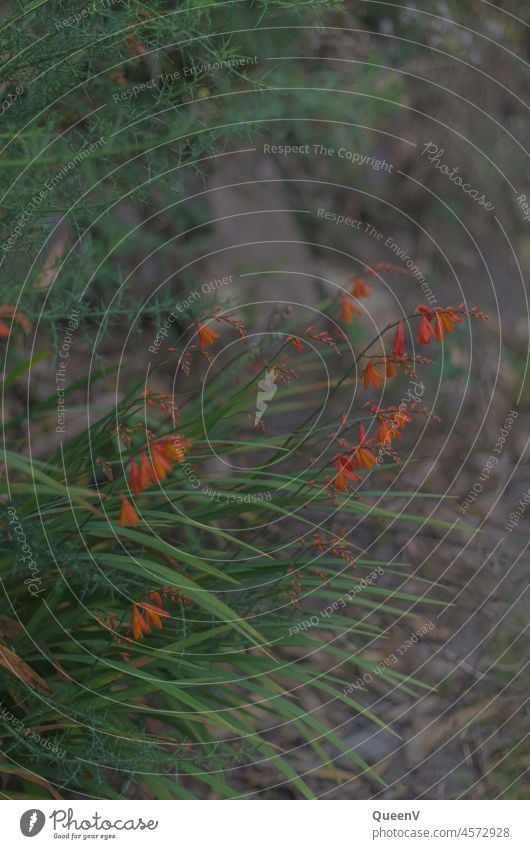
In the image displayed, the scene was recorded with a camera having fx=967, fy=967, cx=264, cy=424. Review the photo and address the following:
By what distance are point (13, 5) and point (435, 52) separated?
122cm

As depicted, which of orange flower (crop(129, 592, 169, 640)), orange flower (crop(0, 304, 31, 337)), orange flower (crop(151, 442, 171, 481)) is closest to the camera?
orange flower (crop(151, 442, 171, 481))

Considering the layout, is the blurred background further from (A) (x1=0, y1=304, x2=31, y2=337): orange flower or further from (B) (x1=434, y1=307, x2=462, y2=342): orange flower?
(B) (x1=434, y1=307, x2=462, y2=342): orange flower

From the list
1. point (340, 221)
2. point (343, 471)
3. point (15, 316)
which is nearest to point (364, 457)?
point (343, 471)

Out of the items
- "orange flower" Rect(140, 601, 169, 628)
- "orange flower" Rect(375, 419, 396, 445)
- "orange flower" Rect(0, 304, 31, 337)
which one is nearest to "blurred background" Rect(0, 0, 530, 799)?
"orange flower" Rect(0, 304, 31, 337)

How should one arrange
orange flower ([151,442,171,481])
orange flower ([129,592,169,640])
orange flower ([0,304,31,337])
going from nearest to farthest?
orange flower ([151,442,171,481])
orange flower ([129,592,169,640])
orange flower ([0,304,31,337])

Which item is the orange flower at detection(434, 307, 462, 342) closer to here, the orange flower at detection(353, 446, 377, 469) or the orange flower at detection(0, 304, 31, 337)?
the orange flower at detection(353, 446, 377, 469)

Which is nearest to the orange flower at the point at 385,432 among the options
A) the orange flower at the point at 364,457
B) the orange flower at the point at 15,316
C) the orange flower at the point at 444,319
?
the orange flower at the point at 364,457

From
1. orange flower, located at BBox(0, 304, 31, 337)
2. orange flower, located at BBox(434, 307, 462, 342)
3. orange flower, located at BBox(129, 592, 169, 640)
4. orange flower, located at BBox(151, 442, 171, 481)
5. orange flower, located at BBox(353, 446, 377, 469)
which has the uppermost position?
orange flower, located at BBox(0, 304, 31, 337)

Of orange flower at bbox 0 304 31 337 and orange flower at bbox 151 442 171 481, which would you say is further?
orange flower at bbox 0 304 31 337

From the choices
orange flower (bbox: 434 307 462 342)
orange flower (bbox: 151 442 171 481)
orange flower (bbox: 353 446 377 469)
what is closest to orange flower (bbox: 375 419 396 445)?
orange flower (bbox: 353 446 377 469)

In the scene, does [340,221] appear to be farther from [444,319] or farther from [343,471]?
[343,471]

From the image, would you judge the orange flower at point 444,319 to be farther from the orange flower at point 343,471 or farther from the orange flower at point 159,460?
the orange flower at point 159,460

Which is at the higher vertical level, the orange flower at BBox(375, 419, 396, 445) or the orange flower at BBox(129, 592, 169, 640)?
the orange flower at BBox(375, 419, 396, 445)
